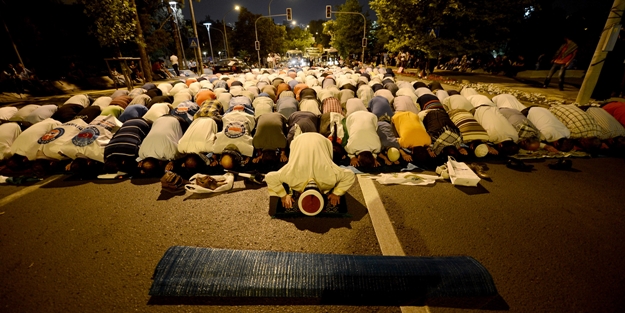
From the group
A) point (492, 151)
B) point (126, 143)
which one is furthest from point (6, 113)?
point (492, 151)

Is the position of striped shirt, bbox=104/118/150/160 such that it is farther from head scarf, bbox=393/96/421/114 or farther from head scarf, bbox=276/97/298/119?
head scarf, bbox=393/96/421/114

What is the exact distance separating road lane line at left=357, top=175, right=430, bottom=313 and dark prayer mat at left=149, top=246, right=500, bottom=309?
0.63 ft

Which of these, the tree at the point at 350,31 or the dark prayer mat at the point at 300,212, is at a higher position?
the tree at the point at 350,31

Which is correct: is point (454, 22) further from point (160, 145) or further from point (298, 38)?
point (298, 38)

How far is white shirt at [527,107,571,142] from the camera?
5199 mm

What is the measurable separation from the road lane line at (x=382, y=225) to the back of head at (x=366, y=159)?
34 cm

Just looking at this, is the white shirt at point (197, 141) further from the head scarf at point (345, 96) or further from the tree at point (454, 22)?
the tree at point (454, 22)

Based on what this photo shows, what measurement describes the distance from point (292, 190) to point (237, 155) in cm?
169

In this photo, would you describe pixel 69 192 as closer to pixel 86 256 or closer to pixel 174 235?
pixel 86 256

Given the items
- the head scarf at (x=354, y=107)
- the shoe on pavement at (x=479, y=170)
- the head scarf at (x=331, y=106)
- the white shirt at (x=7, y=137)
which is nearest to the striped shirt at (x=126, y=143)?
the white shirt at (x=7, y=137)

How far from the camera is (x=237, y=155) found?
470 centimetres

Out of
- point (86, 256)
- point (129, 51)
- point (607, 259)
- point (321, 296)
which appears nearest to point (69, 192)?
point (86, 256)

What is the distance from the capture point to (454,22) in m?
15.4

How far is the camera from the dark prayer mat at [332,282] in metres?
2.20
